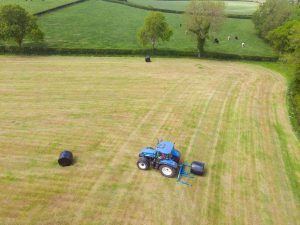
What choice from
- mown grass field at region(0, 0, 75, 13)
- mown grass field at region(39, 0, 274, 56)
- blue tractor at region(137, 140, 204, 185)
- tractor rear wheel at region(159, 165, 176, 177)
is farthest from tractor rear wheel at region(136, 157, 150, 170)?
mown grass field at region(0, 0, 75, 13)

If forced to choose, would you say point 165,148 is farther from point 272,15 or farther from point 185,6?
point 185,6

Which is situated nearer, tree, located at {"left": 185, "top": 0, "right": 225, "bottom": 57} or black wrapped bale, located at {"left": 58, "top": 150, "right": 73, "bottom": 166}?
black wrapped bale, located at {"left": 58, "top": 150, "right": 73, "bottom": 166}

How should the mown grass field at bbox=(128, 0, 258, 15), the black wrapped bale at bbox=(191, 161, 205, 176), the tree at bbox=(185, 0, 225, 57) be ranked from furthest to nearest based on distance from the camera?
1. the mown grass field at bbox=(128, 0, 258, 15)
2. the tree at bbox=(185, 0, 225, 57)
3. the black wrapped bale at bbox=(191, 161, 205, 176)

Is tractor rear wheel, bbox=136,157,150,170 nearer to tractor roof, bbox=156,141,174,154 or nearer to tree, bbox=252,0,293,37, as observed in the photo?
tractor roof, bbox=156,141,174,154

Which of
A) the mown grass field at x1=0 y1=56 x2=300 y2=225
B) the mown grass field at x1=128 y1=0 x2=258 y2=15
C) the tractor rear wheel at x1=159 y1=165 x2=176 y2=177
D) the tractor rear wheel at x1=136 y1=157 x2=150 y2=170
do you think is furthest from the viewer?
the mown grass field at x1=128 y1=0 x2=258 y2=15

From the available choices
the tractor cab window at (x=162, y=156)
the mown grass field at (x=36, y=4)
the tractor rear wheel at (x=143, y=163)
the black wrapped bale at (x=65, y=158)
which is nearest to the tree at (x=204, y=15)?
the tractor cab window at (x=162, y=156)

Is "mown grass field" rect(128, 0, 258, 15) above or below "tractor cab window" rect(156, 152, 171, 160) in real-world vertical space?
above

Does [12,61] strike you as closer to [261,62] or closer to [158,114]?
[158,114]
